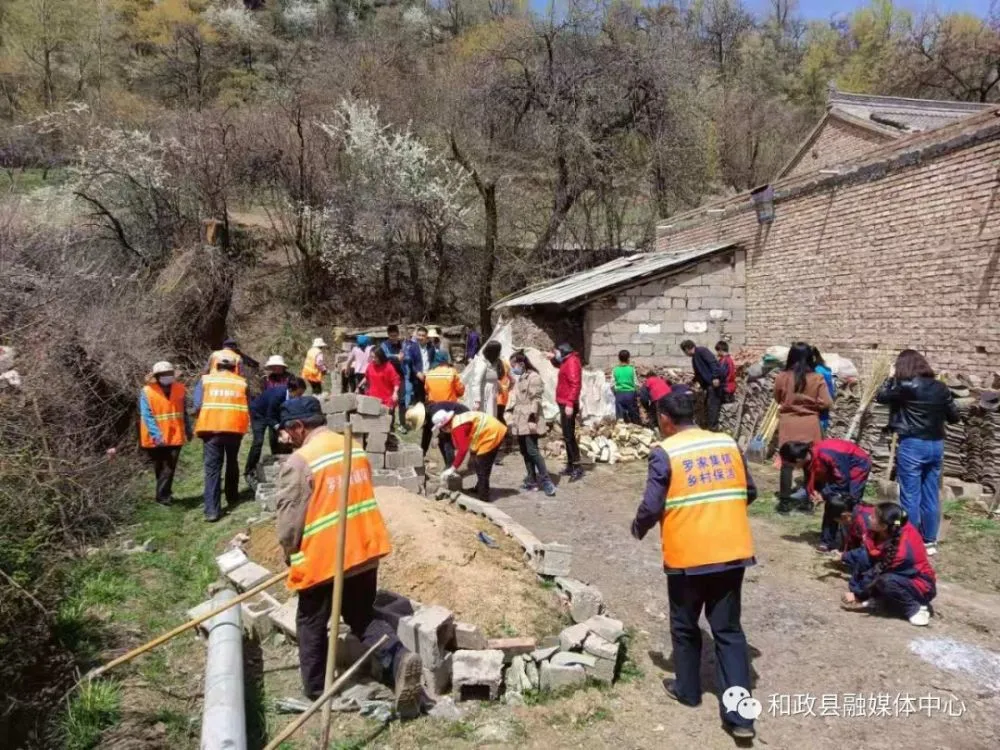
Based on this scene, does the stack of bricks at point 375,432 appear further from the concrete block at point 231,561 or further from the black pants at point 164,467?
the concrete block at point 231,561

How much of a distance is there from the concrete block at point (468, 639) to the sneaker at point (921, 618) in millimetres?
3204

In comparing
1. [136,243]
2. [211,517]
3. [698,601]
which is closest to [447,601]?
[698,601]

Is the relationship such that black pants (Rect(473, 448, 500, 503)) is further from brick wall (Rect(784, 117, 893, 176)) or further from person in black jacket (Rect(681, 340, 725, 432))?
brick wall (Rect(784, 117, 893, 176))

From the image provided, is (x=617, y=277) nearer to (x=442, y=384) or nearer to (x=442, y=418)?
(x=442, y=384)

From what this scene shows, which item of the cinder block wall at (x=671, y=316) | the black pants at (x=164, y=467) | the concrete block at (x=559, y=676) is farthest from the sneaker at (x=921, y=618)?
the cinder block wall at (x=671, y=316)

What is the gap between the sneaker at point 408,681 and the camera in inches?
140

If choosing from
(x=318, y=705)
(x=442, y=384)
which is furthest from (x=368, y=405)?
(x=318, y=705)

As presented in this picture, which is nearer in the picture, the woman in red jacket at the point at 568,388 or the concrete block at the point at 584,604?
the concrete block at the point at 584,604

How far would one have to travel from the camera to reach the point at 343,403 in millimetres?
7969

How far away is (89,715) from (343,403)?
4599mm

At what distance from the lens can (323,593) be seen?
12.1ft

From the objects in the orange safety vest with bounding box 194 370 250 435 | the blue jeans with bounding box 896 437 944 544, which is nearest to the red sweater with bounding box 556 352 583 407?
the blue jeans with bounding box 896 437 944 544

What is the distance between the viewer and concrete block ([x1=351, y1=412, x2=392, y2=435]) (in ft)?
25.5

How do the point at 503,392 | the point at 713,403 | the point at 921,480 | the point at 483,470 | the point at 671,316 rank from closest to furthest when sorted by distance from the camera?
1. the point at 921,480
2. the point at 483,470
3. the point at 503,392
4. the point at 713,403
5. the point at 671,316
